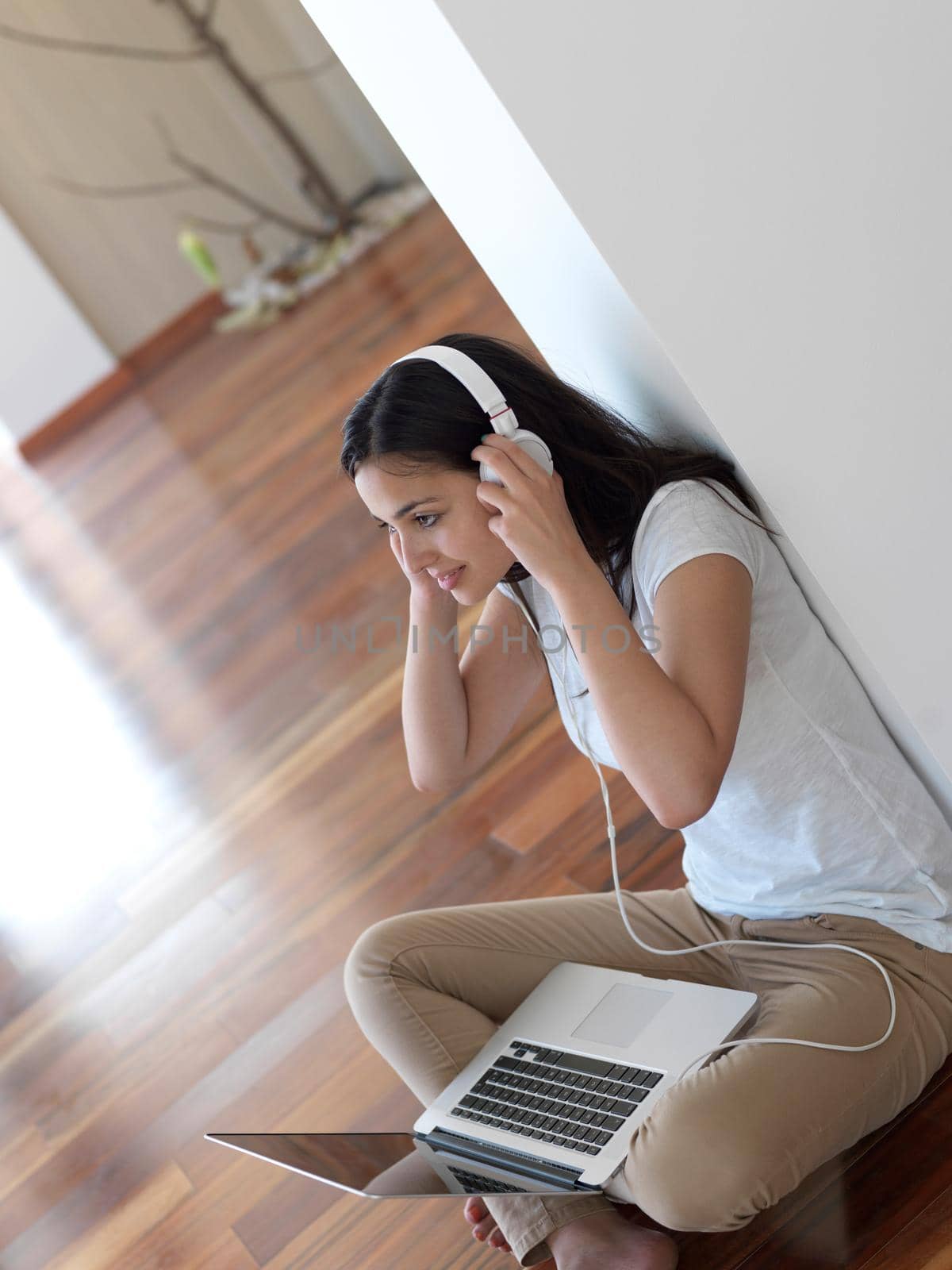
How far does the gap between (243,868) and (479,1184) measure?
3.58 ft

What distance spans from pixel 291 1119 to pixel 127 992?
0.51 metres

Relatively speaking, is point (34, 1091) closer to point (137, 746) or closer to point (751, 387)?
point (137, 746)

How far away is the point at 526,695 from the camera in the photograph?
1.55m

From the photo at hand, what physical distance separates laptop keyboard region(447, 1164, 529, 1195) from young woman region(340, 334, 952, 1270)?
0.18 ft

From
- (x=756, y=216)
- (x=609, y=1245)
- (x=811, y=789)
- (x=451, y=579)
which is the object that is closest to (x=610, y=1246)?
(x=609, y=1245)

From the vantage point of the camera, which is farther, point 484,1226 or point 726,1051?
point 484,1226

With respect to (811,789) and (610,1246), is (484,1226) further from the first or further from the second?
(811,789)

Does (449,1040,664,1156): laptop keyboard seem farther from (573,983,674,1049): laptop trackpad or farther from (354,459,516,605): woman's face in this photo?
(354,459,516,605): woman's face

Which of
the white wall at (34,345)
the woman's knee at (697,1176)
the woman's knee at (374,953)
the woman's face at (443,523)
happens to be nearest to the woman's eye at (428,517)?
the woman's face at (443,523)

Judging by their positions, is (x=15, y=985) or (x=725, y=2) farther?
(x=15, y=985)

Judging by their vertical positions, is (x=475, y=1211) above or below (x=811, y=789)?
below

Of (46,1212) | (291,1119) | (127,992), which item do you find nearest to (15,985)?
(127,992)

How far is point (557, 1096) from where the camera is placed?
130 cm

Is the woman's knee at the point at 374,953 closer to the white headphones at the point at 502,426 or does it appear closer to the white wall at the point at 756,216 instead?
the white headphones at the point at 502,426
